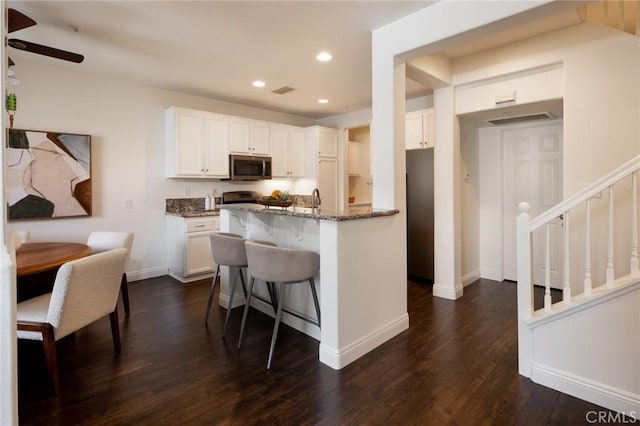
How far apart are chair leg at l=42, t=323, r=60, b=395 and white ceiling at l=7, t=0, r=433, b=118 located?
226cm

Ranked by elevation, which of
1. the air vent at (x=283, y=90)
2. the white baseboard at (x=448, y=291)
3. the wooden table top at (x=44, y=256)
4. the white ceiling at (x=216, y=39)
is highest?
the air vent at (x=283, y=90)

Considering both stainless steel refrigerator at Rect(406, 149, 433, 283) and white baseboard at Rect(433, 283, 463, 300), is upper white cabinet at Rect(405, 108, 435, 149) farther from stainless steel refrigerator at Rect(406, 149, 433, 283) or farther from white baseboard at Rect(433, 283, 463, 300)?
white baseboard at Rect(433, 283, 463, 300)

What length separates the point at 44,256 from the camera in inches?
95.4

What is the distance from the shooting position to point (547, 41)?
3098 mm

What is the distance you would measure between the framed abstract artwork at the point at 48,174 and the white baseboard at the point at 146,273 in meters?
0.94

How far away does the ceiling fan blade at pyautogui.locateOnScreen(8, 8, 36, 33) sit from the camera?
2.13m

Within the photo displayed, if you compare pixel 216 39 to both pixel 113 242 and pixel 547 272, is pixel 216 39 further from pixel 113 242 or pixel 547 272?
pixel 547 272

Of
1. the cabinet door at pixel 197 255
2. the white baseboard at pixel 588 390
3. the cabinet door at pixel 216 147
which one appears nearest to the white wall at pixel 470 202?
the white baseboard at pixel 588 390

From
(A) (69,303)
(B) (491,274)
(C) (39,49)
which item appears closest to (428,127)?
(B) (491,274)

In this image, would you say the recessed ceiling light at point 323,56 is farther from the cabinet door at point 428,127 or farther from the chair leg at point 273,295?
the chair leg at point 273,295

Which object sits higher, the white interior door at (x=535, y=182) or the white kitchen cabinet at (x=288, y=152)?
the white kitchen cabinet at (x=288, y=152)

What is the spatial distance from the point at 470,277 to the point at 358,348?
2.50 metres

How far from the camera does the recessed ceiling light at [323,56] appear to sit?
3352 mm

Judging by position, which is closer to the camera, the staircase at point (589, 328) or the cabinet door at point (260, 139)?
the staircase at point (589, 328)
